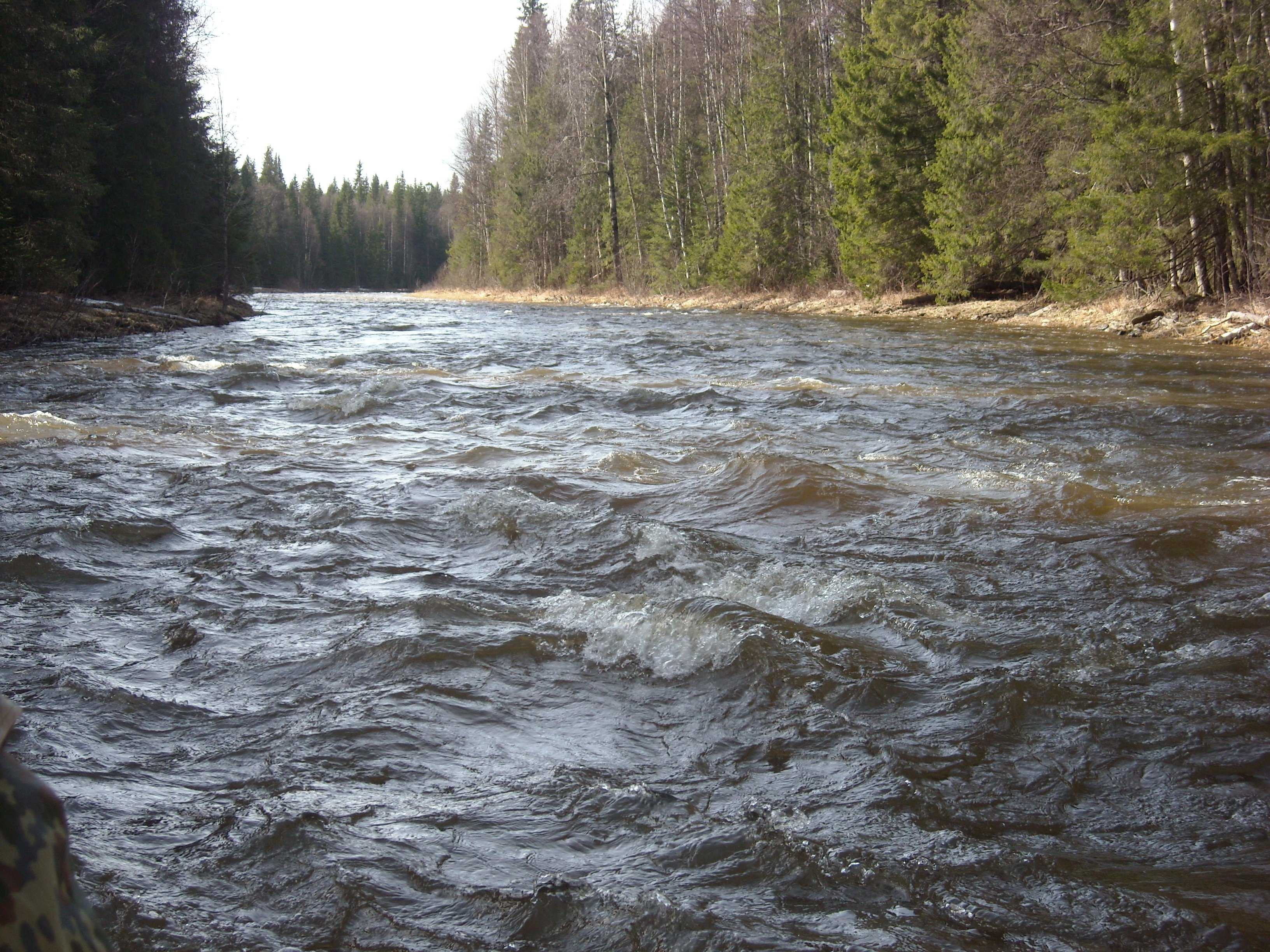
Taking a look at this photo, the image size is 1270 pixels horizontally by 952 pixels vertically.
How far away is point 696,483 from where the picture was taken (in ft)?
22.5

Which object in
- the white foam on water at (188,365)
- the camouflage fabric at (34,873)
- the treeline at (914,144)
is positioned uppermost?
the treeline at (914,144)

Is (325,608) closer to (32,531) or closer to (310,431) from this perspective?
(32,531)

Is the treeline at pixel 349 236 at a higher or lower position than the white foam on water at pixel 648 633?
higher

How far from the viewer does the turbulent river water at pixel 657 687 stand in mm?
2395

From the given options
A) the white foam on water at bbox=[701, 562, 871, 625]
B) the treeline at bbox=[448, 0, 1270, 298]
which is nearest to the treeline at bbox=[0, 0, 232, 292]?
the treeline at bbox=[448, 0, 1270, 298]

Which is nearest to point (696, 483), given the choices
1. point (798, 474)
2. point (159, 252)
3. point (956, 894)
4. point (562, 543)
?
point (798, 474)

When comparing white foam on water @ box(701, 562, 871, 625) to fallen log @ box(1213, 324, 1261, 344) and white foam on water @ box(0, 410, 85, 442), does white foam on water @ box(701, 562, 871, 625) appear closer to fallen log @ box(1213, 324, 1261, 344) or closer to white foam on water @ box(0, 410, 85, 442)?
white foam on water @ box(0, 410, 85, 442)

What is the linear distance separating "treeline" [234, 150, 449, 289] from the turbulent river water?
8725cm

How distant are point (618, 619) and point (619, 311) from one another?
2899 centimetres

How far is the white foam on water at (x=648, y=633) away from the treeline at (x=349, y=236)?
89402 millimetres

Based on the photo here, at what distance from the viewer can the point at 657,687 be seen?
3617mm

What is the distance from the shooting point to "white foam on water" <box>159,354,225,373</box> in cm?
1355

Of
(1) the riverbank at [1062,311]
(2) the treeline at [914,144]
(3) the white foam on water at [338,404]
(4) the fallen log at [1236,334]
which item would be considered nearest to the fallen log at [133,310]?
(3) the white foam on water at [338,404]

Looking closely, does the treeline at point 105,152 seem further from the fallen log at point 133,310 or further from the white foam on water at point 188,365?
the white foam on water at point 188,365
